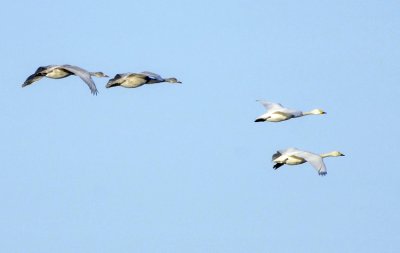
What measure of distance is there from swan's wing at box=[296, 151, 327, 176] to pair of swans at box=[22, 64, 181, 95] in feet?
19.8

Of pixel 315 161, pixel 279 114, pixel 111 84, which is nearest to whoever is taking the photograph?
pixel 315 161

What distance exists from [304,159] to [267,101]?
5.26 m

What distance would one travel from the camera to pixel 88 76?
52.7 metres

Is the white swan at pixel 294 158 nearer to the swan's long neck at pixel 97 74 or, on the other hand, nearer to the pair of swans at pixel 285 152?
the pair of swans at pixel 285 152

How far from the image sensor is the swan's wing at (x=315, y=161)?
52562mm

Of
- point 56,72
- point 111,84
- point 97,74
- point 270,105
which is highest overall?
point 56,72

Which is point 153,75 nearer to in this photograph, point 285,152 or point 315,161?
point 285,152

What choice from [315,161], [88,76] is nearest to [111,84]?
[88,76]

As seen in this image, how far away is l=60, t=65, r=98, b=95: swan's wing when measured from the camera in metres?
51.8

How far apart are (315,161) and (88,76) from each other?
8.41 metres

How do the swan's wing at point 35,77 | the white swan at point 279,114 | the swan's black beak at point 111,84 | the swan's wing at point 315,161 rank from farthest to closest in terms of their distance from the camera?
the white swan at point 279,114, the swan's black beak at point 111,84, the swan's wing at point 35,77, the swan's wing at point 315,161

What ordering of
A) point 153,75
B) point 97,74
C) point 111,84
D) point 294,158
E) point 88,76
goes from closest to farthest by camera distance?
point 88,76
point 294,158
point 111,84
point 153,75
point 97,74

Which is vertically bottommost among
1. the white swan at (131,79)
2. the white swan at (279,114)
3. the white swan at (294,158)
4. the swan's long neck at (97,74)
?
the white swan at (294,158)

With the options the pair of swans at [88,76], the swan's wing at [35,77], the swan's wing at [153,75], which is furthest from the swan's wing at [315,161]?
the swan's wing at [35,77]
